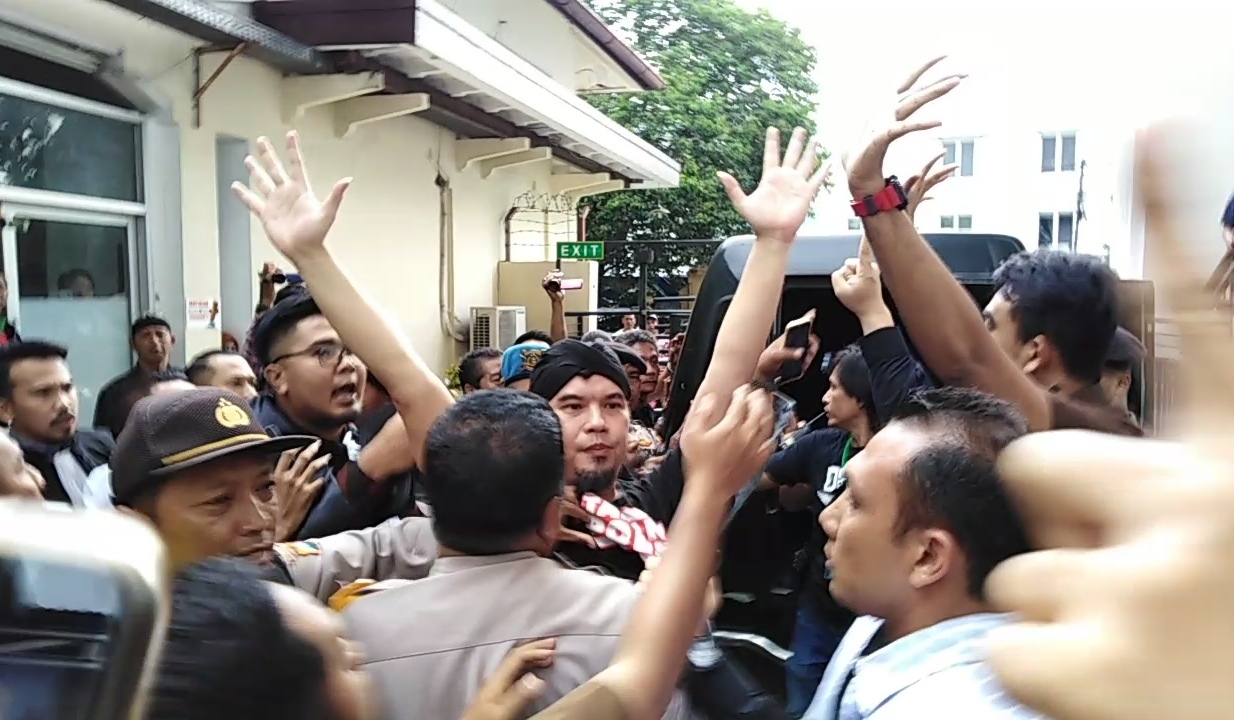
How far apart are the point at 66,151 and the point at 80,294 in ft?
2.69

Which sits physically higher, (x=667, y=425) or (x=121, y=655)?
(x=121, y=655)

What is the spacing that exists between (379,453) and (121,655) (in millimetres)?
1636

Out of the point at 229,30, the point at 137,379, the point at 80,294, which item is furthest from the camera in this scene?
the point at 229,30

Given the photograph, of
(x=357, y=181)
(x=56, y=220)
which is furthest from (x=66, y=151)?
(x=357, y=181)

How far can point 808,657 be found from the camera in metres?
2.86

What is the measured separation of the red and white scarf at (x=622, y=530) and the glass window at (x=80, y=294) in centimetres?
433

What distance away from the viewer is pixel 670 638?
4.31 ft

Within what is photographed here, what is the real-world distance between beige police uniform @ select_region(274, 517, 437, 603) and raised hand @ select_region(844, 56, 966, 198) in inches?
42.7

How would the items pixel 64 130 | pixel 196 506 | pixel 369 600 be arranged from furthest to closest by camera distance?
pixel 64 130, pixel 196 506, pixel 369 600

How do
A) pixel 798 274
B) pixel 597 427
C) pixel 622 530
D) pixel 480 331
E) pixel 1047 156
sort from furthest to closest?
pixel 1047 156, pixel 480 331, pixel 798 274, pixel 597 427, pixel 622 530

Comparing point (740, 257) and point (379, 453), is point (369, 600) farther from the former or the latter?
point (740, 257)

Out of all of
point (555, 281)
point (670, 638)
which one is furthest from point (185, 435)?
point (555, 281)

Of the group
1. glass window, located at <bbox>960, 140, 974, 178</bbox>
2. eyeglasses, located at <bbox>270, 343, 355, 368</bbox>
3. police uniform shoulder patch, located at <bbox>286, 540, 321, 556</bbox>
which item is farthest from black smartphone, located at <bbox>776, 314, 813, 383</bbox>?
glass window, located at <bbox>960, 140, 974, 178</bbox>

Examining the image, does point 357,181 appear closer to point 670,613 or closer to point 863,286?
point 863,286
